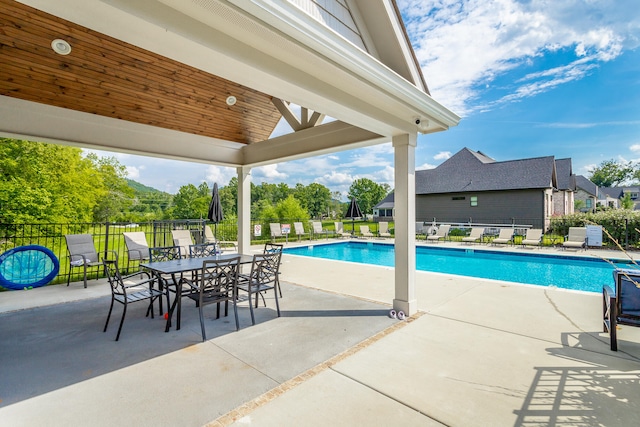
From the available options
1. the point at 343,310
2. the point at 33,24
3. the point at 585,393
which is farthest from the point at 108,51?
the point at 585,393

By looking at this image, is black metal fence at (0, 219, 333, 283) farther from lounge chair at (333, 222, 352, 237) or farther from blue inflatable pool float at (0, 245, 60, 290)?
lounge chair at (333, 222, 352, 237)

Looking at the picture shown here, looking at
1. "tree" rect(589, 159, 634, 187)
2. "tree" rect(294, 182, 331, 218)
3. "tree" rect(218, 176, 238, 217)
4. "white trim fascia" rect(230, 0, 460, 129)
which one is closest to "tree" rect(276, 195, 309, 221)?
"white trim fascia" rect(230, 0, 460, 129)

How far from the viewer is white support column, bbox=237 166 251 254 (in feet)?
26.1

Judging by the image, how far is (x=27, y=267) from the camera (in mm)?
5895

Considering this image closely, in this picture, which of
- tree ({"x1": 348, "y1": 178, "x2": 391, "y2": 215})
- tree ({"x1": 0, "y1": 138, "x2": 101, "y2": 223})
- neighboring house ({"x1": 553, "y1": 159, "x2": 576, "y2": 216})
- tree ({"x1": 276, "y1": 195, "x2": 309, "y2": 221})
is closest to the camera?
tree ({"x1": 0, "y1": 138, "x2": 101, "y2": 223})

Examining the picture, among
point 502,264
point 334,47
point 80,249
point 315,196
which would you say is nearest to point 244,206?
point 80,249

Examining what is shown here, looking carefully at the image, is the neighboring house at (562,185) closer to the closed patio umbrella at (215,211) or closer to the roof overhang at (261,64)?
the closed patio umbrella at (215,211)

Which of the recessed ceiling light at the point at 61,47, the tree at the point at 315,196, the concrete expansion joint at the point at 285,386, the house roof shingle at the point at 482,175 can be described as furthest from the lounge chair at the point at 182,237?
the tree at the point at 315,196

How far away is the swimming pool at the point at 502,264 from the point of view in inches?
311

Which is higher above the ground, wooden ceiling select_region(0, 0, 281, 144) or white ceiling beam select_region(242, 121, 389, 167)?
wooden ceiling select_region(0, 0, 281, 144)

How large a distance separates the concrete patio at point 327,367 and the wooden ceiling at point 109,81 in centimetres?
339

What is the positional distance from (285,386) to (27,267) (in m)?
6.37

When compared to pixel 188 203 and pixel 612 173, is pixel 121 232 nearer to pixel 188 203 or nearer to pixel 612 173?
pixel 188 203

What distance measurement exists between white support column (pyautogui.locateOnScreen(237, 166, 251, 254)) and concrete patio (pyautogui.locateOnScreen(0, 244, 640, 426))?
11.9 feet
